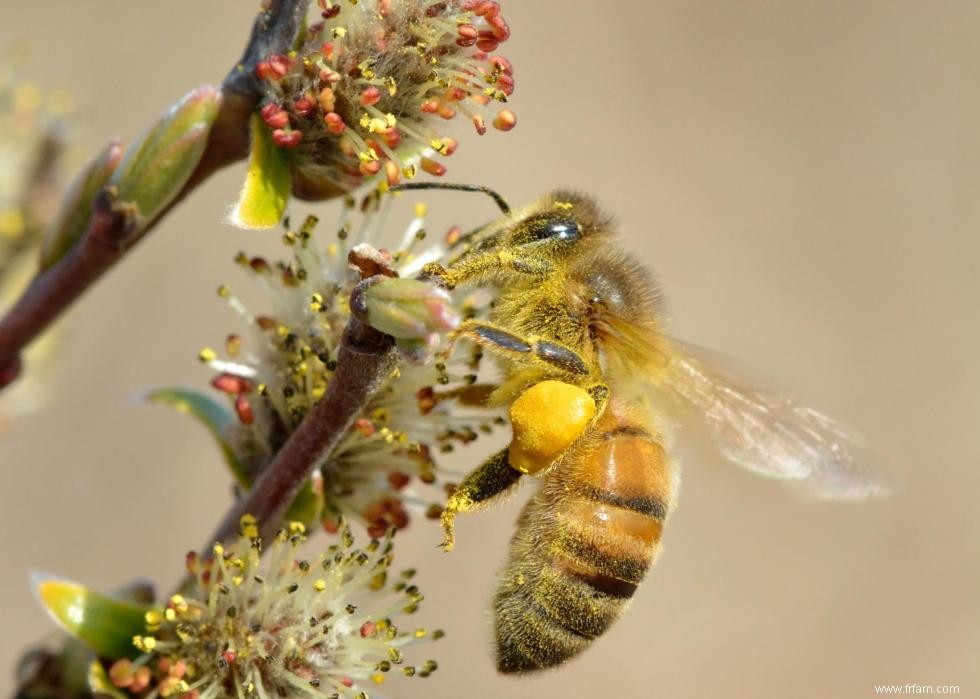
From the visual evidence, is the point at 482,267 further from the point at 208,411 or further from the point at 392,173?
the point at 208,411

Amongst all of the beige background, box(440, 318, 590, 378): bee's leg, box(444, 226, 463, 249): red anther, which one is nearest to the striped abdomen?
box(440, 318, 590, 378): bee's leg

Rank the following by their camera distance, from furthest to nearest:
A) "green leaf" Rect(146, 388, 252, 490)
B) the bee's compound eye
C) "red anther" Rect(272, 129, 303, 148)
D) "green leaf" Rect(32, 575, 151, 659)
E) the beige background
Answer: the beige background → "green leaf" Rect(146, 388, 252, 490) → the bee's compound eye → "green leaf" Rect(32, 575, 151, 659) → "red anther" Rect(272, 129, 303, 148)

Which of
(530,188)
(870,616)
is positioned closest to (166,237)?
(530,188)

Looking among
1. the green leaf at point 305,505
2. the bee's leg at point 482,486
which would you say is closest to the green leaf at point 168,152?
the green leaf at point 305,505

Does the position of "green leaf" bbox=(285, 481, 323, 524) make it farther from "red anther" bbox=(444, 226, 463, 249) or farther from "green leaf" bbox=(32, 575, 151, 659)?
"red anther" bbox=(444, 226, 463, 249)

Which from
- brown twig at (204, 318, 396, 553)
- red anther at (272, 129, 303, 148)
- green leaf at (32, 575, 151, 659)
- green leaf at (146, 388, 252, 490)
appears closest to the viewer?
brown twig at (204, 318, 396, 553)

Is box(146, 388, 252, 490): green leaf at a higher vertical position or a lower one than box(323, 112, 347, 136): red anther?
lower

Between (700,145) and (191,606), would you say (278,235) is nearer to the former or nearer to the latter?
(700,145)
